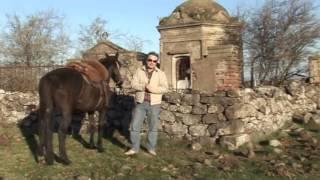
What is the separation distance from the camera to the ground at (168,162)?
28.7ft

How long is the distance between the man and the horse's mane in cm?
64

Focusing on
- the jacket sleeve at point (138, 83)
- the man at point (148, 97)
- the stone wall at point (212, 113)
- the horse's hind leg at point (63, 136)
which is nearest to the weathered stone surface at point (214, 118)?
the stone wall at point (212, 113)

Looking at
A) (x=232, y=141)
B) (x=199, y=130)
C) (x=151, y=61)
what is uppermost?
(x=151, y=61)

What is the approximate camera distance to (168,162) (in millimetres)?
9648

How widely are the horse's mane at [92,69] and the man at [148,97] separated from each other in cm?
64

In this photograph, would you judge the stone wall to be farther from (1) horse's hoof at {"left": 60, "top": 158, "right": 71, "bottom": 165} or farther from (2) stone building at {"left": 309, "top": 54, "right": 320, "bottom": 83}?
(1) horse's hoof at {"left": 60, "top": 158, "right": 71, "bottom": 165}

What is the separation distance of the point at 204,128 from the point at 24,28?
818 inches

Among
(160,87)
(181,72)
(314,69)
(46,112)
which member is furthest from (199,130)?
(181,72)

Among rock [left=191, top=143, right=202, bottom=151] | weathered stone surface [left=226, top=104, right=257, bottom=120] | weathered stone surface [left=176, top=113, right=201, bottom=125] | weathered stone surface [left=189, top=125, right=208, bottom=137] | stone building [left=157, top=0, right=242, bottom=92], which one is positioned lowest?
rock [left=191, top=143, right=202, bottom=151]

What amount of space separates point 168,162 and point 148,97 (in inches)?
52.0

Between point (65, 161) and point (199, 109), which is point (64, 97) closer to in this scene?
point (65, 161)

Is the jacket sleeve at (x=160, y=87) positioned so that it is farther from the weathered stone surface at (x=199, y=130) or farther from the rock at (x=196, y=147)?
the weathered stone surface at (x=199, y=130)

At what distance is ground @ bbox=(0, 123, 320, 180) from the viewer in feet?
28.7

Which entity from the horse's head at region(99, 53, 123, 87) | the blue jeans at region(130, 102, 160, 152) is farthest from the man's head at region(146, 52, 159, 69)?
the horse's head at region(99, 53, 123, 87)
